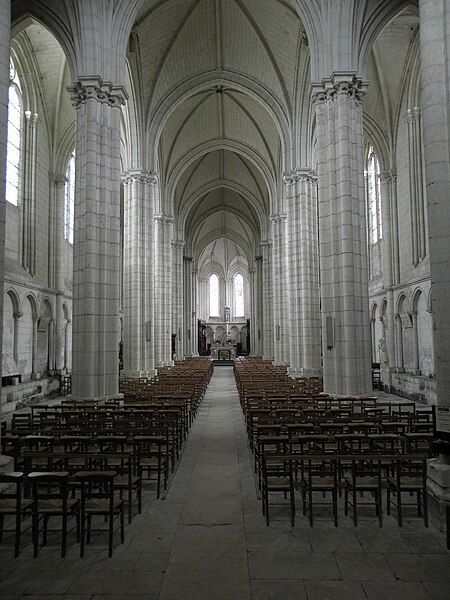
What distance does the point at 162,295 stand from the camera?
98.8 feet

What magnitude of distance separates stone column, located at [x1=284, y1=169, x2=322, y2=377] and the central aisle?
11.0 m

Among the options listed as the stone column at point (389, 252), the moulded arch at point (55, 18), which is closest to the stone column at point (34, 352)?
the moulded arch at point (55, 18)

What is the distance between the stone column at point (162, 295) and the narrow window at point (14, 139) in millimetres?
11539

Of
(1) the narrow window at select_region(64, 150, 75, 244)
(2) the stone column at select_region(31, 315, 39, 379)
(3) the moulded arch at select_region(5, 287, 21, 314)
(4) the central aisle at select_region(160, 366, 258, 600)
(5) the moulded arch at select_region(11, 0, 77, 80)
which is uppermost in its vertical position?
(5) the moulded arch at select_region(11, 0, 77, 80)

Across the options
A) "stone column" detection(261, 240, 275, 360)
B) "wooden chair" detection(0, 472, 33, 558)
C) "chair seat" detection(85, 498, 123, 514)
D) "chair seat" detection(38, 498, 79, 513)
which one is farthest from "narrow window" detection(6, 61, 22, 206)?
"stone column" detection(261, 240, 275, 360)

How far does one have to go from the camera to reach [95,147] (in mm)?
13930

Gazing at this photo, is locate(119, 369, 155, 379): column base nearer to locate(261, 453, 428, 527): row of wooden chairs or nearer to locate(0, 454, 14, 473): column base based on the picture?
locate(0, 454, 14, 473): column base


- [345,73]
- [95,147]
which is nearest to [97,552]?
[95,147]

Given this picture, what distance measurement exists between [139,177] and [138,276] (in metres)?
4.87

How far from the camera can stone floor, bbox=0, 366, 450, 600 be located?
4145mm

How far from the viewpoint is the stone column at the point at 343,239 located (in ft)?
43.8

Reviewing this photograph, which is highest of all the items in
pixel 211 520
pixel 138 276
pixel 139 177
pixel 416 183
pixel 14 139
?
pixel 14 139

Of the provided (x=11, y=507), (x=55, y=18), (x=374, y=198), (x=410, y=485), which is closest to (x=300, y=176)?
(x=374, y=198)

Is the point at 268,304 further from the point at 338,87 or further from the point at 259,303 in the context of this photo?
the point at 338,87
